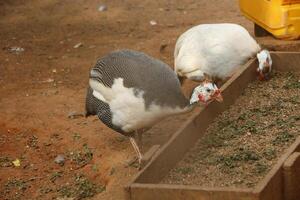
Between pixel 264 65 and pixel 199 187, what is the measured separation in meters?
2.34

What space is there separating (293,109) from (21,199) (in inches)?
79.1

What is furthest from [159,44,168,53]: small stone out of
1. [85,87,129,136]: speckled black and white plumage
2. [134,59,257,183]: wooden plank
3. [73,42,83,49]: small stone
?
[85,87,129,136]: speckled black and white plumage

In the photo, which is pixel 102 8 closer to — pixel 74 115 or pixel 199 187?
pixel 74 115

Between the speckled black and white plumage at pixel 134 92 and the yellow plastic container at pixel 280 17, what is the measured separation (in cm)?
217

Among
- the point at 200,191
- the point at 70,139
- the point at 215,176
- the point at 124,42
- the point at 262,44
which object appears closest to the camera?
the point at 200,191

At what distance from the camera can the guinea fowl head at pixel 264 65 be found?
233 inches

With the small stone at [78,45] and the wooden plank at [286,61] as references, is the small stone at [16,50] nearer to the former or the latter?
the small stone at [78,45]

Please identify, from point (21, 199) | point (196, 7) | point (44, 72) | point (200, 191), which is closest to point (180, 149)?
point (200, 191)

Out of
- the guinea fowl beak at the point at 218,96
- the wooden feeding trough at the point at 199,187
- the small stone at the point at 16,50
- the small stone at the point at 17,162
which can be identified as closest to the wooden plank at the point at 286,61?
the wooden feeding trough at the point at 199,187

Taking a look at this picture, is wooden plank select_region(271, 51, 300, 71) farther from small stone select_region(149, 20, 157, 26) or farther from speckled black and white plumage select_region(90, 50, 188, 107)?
small stone select_region(149, 20, 157, 26)

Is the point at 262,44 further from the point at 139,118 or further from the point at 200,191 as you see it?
the point at 200,191

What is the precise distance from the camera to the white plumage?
618cm

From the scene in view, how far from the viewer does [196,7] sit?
9.79m

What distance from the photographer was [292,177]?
399 centimetres
